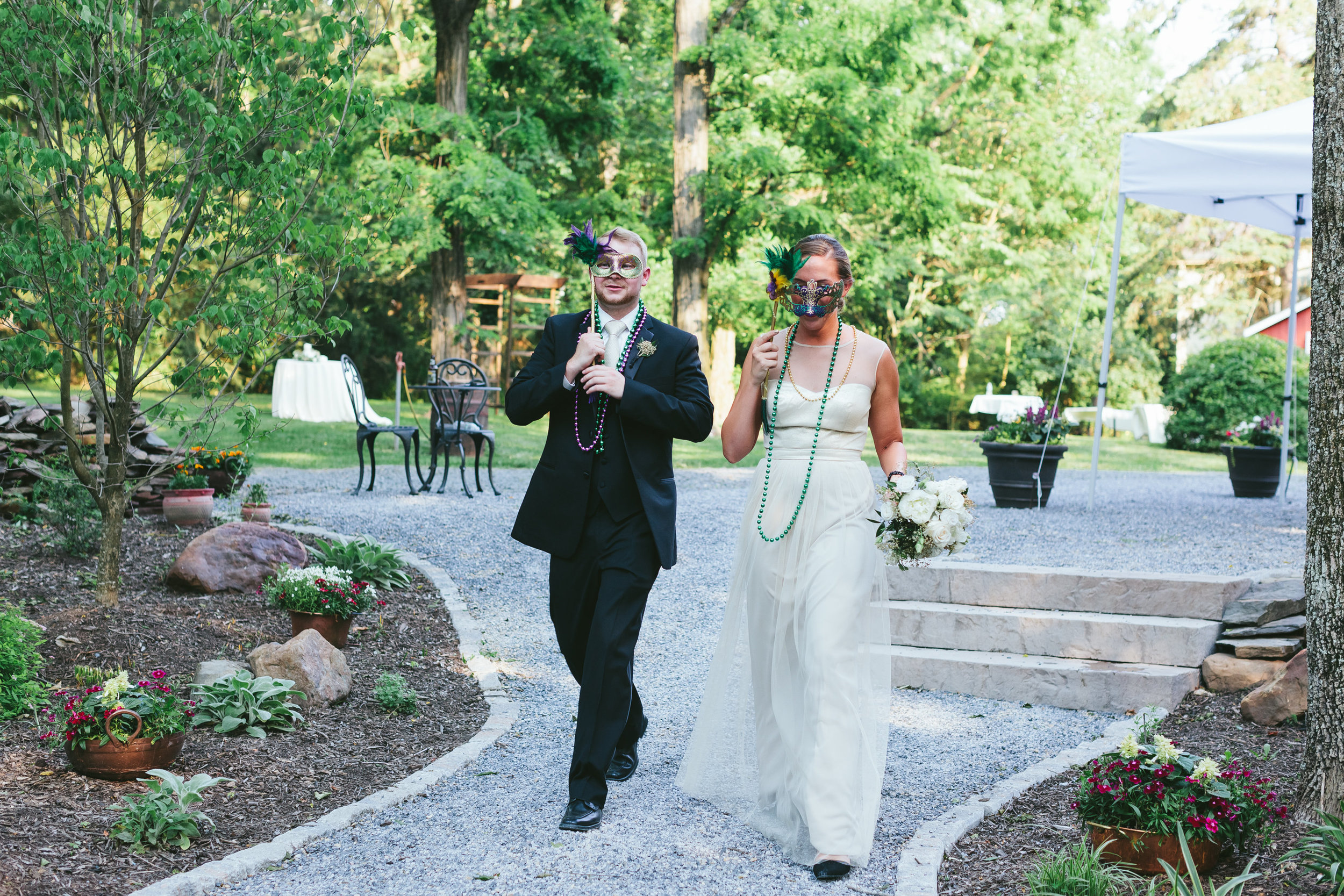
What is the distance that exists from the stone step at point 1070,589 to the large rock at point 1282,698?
83cm

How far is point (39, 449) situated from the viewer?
9.16 metres

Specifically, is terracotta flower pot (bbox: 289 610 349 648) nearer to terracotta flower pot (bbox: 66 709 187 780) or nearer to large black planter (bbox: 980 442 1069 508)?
terracotta flower pot (bbox: 66 709 187 780)

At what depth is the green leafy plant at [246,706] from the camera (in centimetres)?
476

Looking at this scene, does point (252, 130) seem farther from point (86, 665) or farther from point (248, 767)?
point (248, 767)

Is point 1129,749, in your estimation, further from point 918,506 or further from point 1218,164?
point 1218,164

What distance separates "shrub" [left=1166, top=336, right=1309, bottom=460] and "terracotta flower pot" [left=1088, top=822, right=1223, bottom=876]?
19170 mm

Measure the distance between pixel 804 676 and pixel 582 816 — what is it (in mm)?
879

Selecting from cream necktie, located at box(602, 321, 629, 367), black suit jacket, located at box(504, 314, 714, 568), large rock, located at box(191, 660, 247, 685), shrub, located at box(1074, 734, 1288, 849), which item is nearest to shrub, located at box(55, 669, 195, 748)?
large rock, located at box(191, 660, 247, 685)

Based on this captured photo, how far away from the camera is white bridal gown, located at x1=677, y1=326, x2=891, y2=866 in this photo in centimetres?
363

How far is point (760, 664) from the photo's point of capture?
4.01 m

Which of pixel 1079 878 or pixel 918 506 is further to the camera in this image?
pixel 918 506

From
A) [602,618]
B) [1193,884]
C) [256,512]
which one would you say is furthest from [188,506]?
[1193,884]

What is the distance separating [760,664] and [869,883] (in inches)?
32.4

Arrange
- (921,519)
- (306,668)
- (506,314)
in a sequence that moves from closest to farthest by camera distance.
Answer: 1. (921,519)
2. (306,668)
3. (506,314)
